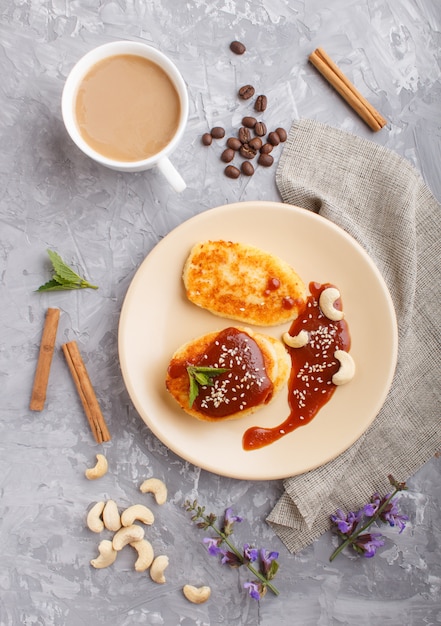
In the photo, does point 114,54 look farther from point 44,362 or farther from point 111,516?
point 111,516

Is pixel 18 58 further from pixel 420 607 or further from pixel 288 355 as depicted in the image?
pixel 420 607

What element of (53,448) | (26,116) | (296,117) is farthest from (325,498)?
(26,116)

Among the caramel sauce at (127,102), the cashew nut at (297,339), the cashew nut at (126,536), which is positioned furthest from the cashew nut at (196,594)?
the caramel sauce at (127,102)

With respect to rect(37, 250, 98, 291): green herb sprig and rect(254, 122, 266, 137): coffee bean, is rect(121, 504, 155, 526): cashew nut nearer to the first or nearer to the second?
rect(37, 250, 98, 291): green herb sprig

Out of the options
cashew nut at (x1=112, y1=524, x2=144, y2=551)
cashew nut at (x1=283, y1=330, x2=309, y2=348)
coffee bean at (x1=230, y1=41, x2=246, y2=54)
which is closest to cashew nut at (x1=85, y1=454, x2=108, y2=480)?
cashew nut at (x1=112, y1=524, x2=144, y2=551)

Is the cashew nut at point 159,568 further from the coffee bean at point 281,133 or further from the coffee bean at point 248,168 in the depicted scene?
the coffee bean at point 281,133
